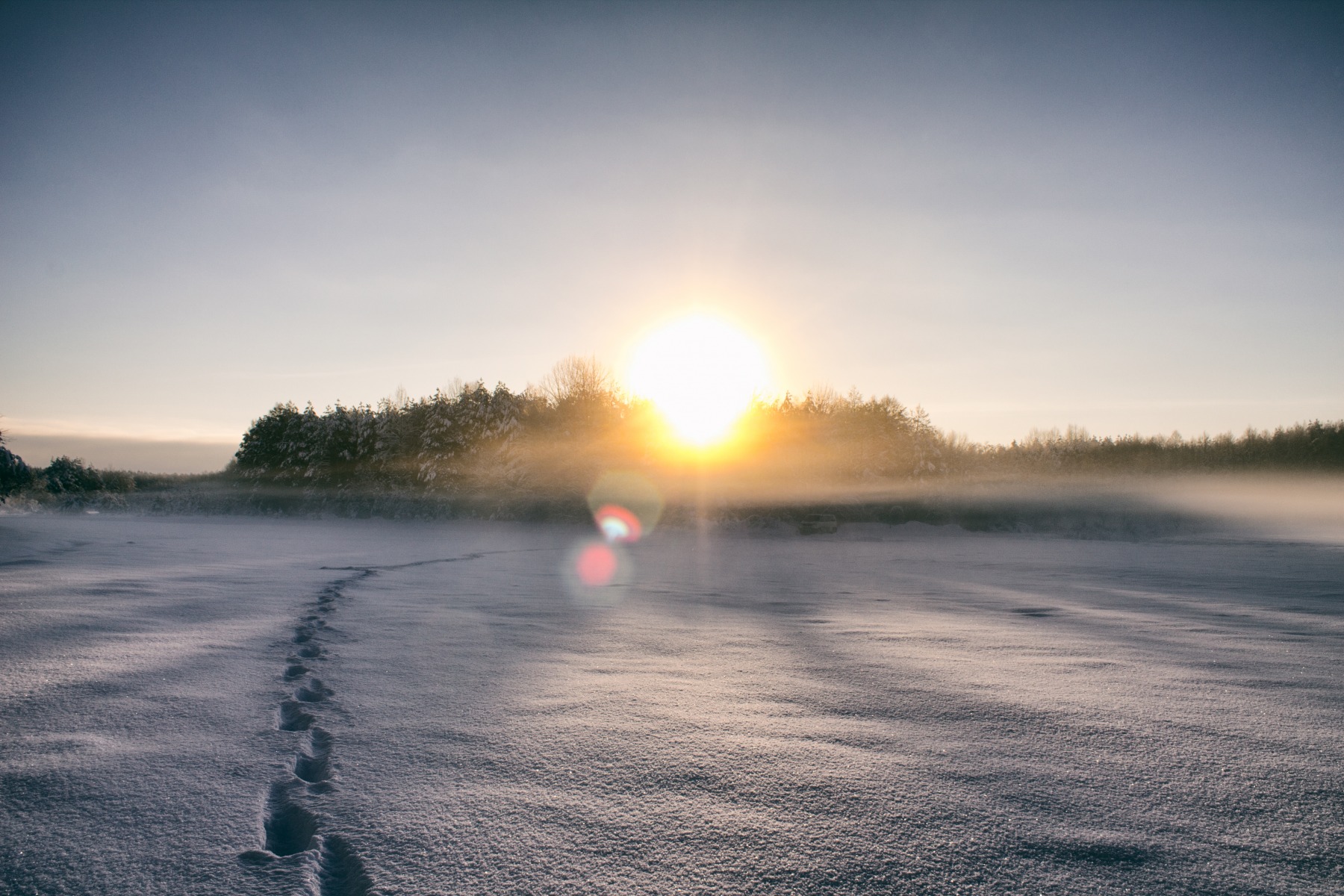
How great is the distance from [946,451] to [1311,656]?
19039mm

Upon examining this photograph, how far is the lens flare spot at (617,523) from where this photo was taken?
1346 centimetres

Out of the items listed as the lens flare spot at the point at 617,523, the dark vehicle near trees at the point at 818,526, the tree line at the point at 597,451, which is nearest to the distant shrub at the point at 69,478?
the tree line at the point at 597,451

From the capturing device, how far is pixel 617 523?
14.8 metres

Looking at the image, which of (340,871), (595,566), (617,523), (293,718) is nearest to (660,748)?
(340,871)

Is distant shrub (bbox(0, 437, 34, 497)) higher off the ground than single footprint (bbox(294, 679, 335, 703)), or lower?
higher

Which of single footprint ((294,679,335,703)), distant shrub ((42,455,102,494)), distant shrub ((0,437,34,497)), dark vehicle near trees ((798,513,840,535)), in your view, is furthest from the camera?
distant shrub ((42,455,102,494))

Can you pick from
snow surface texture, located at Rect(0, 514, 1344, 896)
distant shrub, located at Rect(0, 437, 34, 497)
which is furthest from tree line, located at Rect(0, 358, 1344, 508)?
snow surface texture, located at Rect(0, 514, 1344, 896)

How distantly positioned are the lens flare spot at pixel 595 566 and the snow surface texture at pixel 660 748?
65.6 inches

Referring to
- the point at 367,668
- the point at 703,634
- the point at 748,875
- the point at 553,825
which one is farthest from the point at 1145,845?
the point at 367,668

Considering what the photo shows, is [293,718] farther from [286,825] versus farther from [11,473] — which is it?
[11,473]

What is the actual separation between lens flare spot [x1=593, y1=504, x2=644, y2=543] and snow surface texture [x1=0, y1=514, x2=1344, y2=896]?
9.06 meters

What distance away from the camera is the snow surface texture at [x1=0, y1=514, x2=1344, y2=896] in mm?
1329

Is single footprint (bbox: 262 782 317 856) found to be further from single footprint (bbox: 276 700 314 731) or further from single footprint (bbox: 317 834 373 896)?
single footprint (bbox: 276 700 314 731)

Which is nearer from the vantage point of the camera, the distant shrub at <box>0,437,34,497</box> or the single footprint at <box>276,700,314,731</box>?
the single footprint at <box>276,700,314,731</box>
